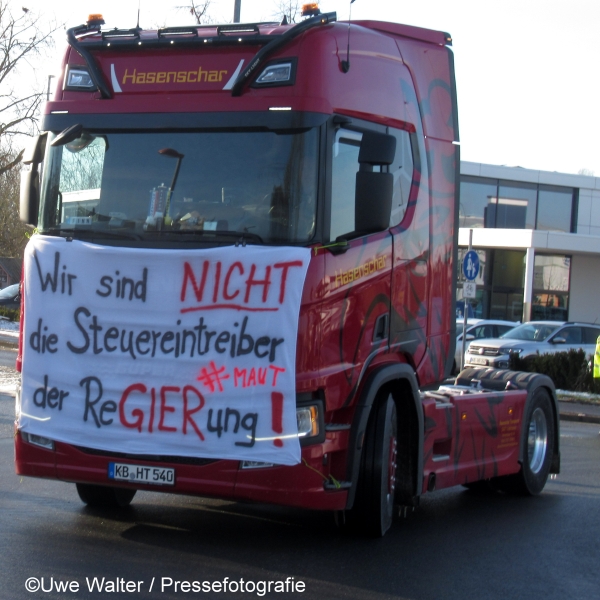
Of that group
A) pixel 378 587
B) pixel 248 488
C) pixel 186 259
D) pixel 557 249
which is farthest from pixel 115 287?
pixel 557 249

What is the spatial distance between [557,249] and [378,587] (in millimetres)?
39670

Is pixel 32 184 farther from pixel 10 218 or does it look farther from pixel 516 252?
pixel 10 218

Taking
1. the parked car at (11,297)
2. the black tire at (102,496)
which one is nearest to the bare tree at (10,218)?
the parked car at (11,297)

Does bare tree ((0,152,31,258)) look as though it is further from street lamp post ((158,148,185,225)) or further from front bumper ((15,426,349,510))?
front bumper ((15,426,349,510))

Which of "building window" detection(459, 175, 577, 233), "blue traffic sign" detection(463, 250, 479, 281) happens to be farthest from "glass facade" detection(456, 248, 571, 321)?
"blue traffic sign" detection(463, 250, 479, 281)

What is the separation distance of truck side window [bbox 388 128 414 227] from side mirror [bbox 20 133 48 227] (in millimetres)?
2521

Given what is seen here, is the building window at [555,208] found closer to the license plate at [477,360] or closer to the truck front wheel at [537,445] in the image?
the license plate at [477,360]

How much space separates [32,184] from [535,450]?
576cm

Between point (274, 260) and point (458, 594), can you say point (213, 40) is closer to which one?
point (274, 260)

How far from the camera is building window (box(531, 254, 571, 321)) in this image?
150 ft

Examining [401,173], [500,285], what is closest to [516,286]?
[500,285]

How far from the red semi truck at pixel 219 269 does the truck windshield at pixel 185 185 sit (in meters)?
0.01

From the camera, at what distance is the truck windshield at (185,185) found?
6195mm

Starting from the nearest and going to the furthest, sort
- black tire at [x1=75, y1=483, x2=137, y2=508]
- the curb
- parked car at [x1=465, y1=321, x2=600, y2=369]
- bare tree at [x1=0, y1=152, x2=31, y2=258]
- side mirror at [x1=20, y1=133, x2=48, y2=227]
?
side mirror at [x1=20, y1=133, x2=48, y2=227], black tire at [x1=75, y1=483, x2=137, y2=508], the curb, parked car at [x1=465, y1=321, x2=600, y2=369], bare tree at [x1=0, y1=152, x2=31, y2=258]
